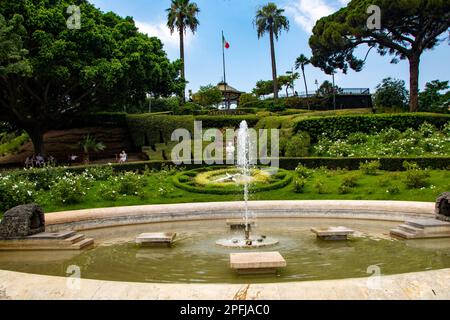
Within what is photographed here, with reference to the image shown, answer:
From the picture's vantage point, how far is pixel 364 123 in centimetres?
2667

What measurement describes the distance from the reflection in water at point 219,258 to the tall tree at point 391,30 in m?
25.7

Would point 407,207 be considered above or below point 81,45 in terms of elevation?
below

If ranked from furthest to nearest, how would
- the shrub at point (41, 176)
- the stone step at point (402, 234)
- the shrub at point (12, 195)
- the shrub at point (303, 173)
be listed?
the shrub at point (303, 173) → the shrub at point (41, 176) → the shrub at point (12, 195) → the stone step at point (402, 234)

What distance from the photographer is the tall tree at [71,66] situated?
22578 millimetres

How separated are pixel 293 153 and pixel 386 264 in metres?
15.6

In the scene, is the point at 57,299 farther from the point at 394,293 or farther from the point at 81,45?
the point at 81,45

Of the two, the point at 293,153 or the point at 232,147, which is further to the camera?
the point at 232,147

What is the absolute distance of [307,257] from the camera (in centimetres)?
784

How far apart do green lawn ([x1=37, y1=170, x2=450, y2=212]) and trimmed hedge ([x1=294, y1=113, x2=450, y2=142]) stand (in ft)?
29.3

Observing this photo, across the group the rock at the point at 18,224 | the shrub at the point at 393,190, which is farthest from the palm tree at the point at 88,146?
the shrub at the point at 393,190

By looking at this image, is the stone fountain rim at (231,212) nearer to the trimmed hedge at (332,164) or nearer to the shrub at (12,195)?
the shrub at (12,195)

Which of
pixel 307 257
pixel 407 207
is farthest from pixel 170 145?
pixel 307 257

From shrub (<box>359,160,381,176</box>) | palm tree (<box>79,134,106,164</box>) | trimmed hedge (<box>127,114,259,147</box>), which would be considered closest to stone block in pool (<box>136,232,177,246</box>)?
shrub (<box>359,160,381,176</box>)

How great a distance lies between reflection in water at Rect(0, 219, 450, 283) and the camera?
6668 mm
